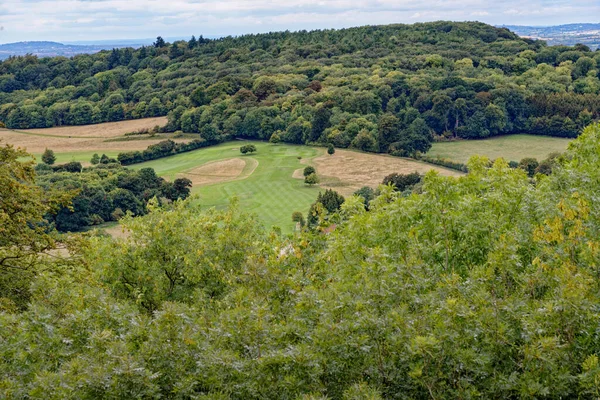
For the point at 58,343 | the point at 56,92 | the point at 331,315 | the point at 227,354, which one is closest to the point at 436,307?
the point at 331,315

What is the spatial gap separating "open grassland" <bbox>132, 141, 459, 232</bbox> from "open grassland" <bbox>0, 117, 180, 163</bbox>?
1022cm

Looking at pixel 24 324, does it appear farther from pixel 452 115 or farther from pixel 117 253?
pixel 452 115

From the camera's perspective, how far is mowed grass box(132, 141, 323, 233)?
233 feet

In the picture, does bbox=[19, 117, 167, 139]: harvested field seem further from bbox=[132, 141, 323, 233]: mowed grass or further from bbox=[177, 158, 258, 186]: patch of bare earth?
bbox=[177, 158, 258, 186]: patch of bare earth

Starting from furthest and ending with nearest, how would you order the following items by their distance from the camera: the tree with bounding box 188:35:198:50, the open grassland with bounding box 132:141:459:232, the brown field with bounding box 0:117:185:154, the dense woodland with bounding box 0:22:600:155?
the tree with bounding box 188:35:198:50 → the dense woodland with bounding box 0:22:600:155 → the brown field with bounding box 0:117:185:154 → the open grassland with bounding box 132:141:459:232

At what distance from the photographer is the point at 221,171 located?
90875 millimetres

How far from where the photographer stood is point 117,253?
76.2 ft

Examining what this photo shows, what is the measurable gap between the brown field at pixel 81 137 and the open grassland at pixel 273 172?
39.3 ft

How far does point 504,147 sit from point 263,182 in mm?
45327

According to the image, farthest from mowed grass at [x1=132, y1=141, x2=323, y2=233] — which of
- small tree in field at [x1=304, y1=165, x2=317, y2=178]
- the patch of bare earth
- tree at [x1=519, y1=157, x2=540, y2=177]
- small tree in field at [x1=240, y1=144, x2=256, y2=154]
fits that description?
tree at [x1=519, y1=157, x2=540, y2=177]

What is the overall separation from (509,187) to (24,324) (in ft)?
52.1

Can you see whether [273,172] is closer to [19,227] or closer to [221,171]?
[221,171]

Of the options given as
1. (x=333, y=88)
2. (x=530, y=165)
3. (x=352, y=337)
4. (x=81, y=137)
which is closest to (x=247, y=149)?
(x=333, y=88)

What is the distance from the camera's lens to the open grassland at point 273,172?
74312 mm
